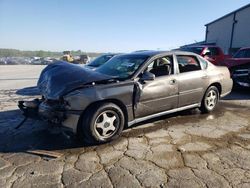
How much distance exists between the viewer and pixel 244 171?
117 inches

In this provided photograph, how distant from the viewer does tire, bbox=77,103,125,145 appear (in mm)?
3668

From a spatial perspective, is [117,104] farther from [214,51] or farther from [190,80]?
[214,51]

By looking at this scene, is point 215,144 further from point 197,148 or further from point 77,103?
point 77,103

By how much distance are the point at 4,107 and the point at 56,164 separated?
12.8 ft

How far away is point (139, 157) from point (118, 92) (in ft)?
3.78

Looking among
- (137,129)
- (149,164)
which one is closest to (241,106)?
(137,129)

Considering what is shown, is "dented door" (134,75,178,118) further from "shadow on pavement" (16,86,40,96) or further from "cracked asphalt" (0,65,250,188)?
"shadow on pavement" (16,86,40,96)

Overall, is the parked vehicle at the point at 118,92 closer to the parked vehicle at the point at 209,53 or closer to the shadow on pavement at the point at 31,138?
the shadow on pavement at the point at 31,138

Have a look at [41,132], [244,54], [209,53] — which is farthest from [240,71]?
[41,132]

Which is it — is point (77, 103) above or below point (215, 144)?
above

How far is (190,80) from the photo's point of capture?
502 cm

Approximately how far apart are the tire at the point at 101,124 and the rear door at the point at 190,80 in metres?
1.64

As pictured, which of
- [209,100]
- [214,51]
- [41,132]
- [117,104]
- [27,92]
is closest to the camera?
[117,104]

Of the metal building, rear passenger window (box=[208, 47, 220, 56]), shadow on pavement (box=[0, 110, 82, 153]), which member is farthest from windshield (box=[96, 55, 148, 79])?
the metal building
